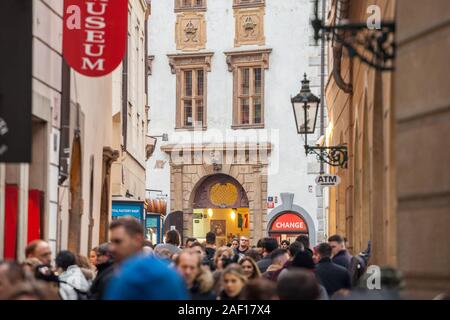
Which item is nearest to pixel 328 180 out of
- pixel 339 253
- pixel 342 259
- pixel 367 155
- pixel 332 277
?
pixel 367 155

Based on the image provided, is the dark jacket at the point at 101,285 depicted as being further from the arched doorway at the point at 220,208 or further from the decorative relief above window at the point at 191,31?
the decorative relief above window at the point at 191,31

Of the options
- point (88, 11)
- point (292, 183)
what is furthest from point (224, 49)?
point (88, 11)

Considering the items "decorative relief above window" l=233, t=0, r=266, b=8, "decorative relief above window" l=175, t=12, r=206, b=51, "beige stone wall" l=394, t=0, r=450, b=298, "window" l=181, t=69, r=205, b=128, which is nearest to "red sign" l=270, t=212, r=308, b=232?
"window" l=181, t=69, r=205, b=128

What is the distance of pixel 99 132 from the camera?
74.2 feet

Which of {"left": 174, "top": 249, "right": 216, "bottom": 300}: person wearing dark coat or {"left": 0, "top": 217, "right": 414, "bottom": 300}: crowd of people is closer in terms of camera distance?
{"left": 0, "top": 217, "right": 414, "bottom": 300}: crowd of people

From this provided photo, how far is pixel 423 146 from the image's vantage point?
29.9 ft

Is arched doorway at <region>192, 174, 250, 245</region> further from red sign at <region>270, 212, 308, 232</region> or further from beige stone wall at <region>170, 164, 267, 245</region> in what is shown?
red sign at <region>270, 212, 308, 232</region>

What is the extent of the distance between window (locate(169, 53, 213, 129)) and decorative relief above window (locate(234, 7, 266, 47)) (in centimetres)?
135

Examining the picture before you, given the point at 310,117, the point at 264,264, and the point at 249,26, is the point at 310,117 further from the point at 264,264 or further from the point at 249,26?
the point at 249,26

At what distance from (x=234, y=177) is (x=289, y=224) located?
286 cm

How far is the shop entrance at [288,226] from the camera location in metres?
45.5

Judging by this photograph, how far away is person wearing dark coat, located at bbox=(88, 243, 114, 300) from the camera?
400 inches
